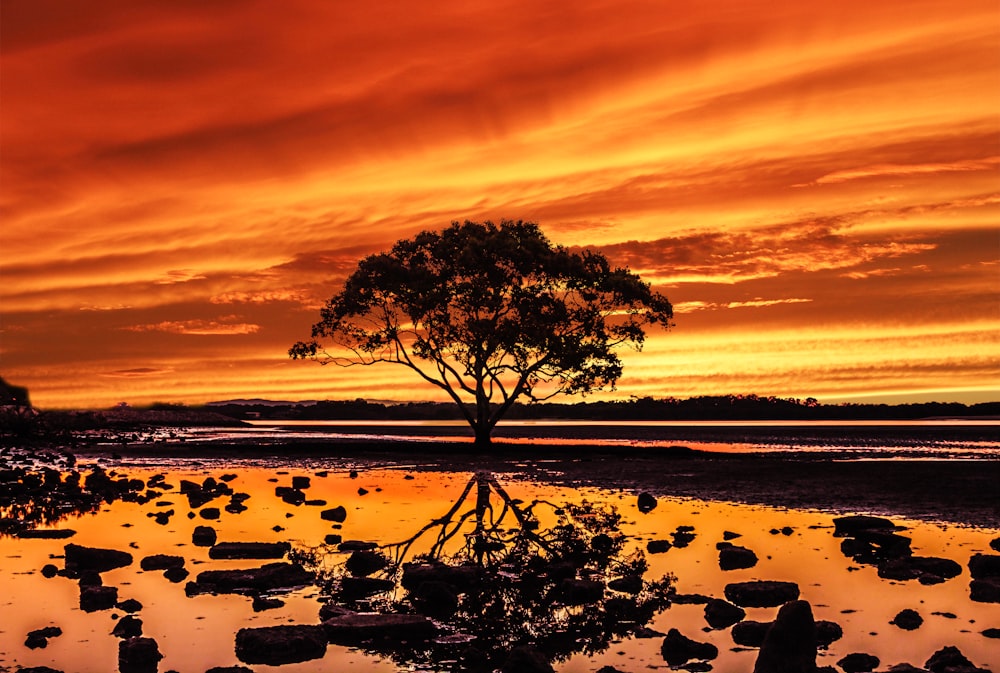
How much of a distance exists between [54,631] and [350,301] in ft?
165

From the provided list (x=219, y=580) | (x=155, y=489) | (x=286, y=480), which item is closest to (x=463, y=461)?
(x=286, y=480)

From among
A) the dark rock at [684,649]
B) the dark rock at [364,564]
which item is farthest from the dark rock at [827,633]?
the dark rock at [364,564]

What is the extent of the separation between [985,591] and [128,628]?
40.8 ft

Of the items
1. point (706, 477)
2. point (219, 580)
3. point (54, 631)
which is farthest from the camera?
point (706, 477)

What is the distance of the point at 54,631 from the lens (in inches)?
534

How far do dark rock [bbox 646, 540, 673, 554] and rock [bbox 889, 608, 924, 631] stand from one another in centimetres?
664

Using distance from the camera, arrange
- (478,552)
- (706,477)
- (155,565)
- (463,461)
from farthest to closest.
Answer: (463,461) → (706,477) → (478,552) → (155,565)

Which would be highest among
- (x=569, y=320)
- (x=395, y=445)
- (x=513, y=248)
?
(x=513, y=248)

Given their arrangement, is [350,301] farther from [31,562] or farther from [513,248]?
[31,562]

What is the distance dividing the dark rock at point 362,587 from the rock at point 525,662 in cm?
480

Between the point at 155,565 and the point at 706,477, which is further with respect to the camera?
the point at 706,477

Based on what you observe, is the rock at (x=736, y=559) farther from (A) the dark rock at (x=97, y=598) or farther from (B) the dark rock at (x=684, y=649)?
(A) the dark rock at (x=97, y=598)

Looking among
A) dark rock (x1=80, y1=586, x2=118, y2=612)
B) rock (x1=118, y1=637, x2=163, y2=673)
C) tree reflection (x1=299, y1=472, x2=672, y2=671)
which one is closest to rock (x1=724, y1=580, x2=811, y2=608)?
tree reflection (x1=299, y1=472, x2=672, y2=671)

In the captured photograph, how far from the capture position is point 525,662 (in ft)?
37.7
